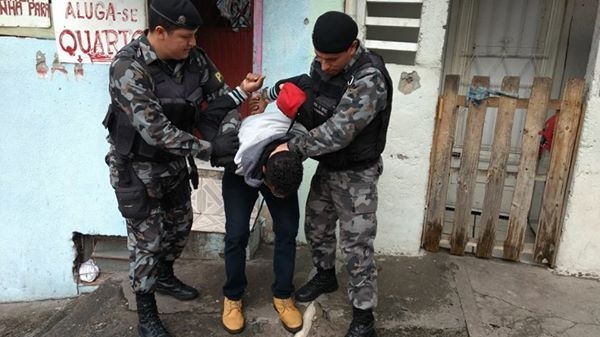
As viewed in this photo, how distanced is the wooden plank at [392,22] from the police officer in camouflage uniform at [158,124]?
1.25m

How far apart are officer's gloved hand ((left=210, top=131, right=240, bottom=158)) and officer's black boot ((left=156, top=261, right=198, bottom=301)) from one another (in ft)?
3.20

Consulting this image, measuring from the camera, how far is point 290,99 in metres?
2.42

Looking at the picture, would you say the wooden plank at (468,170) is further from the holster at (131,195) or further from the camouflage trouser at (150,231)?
the holster at (131,195)

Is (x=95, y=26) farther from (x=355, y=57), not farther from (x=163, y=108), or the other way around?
(x=355, y=57)

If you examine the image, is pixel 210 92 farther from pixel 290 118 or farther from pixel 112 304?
pixel 112 304

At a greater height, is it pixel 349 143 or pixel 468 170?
pixel 349 143

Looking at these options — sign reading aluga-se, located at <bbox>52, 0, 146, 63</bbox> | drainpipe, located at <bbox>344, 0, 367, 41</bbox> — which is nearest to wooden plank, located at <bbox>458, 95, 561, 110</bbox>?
drainpipe, located at <bbox>344, 0, 367, 41</bbox>

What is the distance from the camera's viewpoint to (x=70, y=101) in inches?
150

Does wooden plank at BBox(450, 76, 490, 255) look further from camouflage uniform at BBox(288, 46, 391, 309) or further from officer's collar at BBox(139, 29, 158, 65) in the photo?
officer's collar at BBox(139, 29, 158, 65)

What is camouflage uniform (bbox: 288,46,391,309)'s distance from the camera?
7.57 ft

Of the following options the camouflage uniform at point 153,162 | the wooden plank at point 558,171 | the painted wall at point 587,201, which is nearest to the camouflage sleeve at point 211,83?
the camouflage uniform at point 153,162

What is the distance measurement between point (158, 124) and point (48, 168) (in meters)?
2.16

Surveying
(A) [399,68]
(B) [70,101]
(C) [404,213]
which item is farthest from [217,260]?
(A) [399,68]

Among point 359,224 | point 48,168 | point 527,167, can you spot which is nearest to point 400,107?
point 527,167
